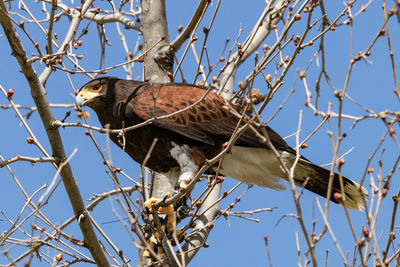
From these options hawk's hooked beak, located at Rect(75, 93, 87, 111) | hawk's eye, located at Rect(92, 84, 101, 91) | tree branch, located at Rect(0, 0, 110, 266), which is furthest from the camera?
hawk's eye, located at Rect(92, 84, 101, 91)

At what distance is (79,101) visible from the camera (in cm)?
500

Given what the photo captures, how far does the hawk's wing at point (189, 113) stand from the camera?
495cm

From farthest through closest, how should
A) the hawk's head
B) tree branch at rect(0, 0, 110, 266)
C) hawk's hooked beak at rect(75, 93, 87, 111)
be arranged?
the hawk's head
hawk's hooked beak at rect(75, 93, 87, 111)
tree branch at rect(0, 0, 110, 266)

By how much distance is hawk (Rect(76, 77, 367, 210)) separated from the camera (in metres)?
4.96

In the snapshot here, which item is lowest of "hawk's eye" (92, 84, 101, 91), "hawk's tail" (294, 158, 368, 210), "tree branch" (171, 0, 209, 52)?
"hawk's tail" (294, 158, 368, 210)

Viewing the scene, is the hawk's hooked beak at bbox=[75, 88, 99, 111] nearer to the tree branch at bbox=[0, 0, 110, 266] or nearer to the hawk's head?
the hawk's head

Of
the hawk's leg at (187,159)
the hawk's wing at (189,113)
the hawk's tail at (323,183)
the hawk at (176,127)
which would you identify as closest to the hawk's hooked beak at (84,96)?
the hawk at (176,127)

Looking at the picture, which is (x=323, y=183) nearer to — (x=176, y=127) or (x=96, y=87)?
(x=176, y=127)

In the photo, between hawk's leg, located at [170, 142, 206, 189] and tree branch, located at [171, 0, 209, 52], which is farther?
tree branch, located at [171, 0, 209, 52]

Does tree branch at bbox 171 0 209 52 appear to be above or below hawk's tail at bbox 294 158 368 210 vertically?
above

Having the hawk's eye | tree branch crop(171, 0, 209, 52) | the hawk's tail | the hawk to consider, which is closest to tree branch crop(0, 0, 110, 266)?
the hawk

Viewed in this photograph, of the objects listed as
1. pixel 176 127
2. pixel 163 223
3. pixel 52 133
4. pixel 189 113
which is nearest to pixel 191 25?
pixel 189 113

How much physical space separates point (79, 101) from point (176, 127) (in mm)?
891

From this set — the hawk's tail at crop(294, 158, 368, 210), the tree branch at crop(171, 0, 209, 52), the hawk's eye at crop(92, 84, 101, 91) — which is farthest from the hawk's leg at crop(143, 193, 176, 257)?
the tree branch at crop(171, 0, 209, 52)
